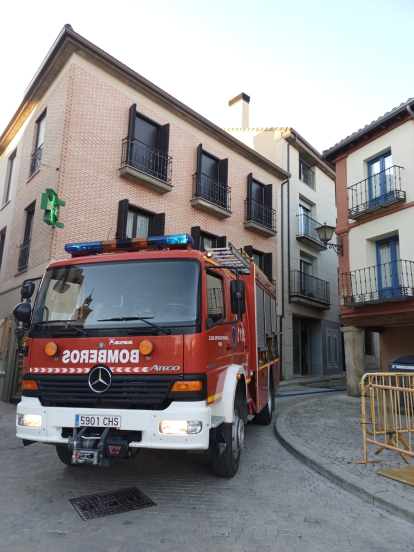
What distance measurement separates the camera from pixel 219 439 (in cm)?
445

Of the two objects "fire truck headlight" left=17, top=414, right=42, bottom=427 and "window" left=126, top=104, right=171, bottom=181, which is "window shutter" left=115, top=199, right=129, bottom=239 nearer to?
"window" left=126, top=104, right=171, bottom=181

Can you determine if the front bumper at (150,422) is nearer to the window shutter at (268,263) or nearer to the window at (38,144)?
the window at (38,144)

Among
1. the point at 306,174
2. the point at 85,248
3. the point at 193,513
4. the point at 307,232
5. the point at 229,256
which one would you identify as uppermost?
the point at 306,174

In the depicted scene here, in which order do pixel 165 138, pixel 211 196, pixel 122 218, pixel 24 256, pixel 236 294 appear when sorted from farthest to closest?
1. pixel 211 196
2. pixel 165 138
3. pixel 24 256
4. pixel 122 218
5. pixel 236 294

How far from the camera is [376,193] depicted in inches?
506

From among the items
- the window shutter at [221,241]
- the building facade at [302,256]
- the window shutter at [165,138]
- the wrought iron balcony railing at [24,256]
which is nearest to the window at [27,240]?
the wrought iron balcony railing at [24,256]

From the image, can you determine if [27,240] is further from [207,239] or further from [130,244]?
[130,244]

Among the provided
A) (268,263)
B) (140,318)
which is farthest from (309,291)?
(140,318)

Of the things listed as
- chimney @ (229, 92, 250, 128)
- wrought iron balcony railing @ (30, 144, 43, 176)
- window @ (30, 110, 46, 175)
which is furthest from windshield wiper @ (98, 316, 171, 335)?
chimney @ (229, 92, 250, 128)

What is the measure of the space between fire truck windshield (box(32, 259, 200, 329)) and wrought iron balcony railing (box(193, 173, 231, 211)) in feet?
34.7

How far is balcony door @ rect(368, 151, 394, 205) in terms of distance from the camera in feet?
40.5

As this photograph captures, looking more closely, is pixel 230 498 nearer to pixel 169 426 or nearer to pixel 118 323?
pixel 169 426

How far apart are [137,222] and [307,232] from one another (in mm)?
11347

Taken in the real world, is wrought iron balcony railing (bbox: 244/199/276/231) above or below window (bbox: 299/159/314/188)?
below
